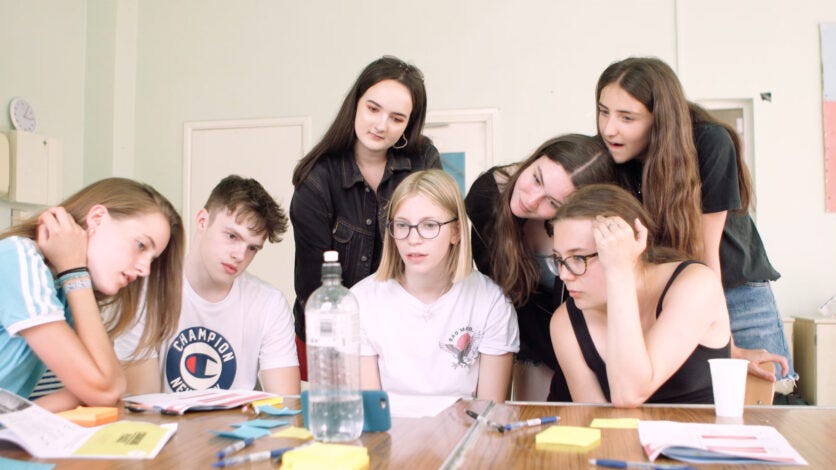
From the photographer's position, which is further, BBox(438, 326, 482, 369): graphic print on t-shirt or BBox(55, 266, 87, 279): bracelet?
BBox(438, 326, 482, 369): graphic print on t-shirt

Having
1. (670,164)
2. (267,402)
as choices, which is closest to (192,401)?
(267,402)

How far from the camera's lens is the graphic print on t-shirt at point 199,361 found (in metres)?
2.06

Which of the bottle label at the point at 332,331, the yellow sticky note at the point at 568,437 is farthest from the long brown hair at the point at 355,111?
the yellow sticky note at the point at 568,437

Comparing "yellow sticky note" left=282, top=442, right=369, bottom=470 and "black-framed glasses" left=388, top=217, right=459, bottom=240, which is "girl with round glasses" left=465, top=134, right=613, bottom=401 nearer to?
"black-framed glasses" left=388, top=217, right=459, bottom=240

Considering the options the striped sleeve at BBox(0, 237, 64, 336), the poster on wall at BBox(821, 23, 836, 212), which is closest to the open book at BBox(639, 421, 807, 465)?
the striped sleeve at BBox(0, 237, 64, 336)

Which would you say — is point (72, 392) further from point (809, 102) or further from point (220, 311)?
point (809, 102)

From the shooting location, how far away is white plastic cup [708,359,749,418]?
1325 millimetres

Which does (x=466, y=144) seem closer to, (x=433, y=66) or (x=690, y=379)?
(x=433, y=66)

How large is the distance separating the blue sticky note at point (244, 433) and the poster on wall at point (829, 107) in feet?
13.4

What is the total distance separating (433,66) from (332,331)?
374cm

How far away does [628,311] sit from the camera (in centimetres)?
152

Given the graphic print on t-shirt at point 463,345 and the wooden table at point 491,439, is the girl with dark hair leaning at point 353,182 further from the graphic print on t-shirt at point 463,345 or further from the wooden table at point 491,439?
the wooden table at point 491,439

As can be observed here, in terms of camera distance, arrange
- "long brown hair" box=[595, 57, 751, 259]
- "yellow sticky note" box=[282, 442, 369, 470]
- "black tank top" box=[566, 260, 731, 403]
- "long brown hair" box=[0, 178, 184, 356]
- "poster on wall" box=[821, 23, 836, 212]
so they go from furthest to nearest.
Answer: "poster on wall" box=[821, 23, 836, 212], "long brown hair" box=[595, 57, 751, 259], "long brown hair" box=[0, 178, 184, 356], "black tank top" box=[566, 260, 731, 403], "yellow sticky note" box=[282, 442, 369, 470]

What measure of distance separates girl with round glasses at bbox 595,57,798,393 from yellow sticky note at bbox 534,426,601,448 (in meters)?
0.89
